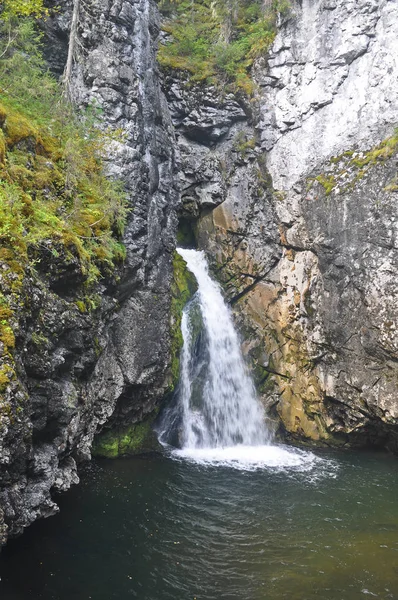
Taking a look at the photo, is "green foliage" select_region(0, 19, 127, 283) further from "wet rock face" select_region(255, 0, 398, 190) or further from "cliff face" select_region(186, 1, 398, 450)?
"wet rock face" select_region(255, 0, 398, 190)

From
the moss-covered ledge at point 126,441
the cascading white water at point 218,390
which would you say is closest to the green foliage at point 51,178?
the moss-covered ledge at point 126,441

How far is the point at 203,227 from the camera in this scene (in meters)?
19.4

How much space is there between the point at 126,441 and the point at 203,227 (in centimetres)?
1004

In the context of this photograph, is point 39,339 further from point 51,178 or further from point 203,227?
point 203,227

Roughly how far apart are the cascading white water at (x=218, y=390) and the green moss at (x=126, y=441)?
133 cm

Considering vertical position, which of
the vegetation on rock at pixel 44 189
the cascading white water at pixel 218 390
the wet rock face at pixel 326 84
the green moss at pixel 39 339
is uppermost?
the wet rock face at pixel 326 84

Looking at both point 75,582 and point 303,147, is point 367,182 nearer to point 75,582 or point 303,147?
point 303,147

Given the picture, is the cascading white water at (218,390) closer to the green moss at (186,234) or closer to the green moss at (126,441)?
the green moss at (126,441)

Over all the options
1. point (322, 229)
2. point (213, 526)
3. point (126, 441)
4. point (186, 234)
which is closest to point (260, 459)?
point (126, 441)

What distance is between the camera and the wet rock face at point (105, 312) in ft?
23.9

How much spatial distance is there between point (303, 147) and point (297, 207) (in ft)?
8.78

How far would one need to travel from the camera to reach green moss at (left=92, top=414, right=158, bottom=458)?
13258 mm

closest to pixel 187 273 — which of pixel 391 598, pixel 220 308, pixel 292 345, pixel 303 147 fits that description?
pixel 220 308

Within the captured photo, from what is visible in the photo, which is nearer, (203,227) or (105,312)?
(105,312)
